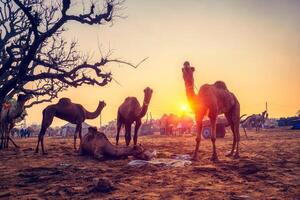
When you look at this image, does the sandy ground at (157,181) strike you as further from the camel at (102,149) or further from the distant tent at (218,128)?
the distant tent at (218,128)

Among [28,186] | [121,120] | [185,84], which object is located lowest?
[28,186]

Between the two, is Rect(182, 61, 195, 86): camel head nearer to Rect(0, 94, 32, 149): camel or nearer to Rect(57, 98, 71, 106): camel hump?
Rect(57, 98, 71, 106): camel hump

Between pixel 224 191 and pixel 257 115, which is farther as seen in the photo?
pixel 257 115

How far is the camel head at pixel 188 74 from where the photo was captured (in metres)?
10.4

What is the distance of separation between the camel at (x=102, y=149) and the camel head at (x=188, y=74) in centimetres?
264

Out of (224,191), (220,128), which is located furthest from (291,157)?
(220,128)

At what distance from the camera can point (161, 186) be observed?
6.40m

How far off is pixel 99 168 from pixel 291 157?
230 inches

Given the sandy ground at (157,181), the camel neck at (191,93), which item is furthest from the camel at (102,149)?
the camel neck at (191,93)

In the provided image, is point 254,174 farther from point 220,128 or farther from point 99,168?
point 220,128

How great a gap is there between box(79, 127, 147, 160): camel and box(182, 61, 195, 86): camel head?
2645 millimetres

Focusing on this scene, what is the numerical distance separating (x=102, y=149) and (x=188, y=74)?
376 centimetres

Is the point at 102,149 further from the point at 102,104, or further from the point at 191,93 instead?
the point at 102,104

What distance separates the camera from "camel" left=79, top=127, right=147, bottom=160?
9977 millimetres
